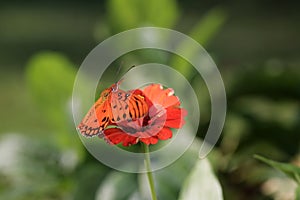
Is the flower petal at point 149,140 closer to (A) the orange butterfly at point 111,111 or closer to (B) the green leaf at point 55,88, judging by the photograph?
(A) the orange butterfly at point 111,111

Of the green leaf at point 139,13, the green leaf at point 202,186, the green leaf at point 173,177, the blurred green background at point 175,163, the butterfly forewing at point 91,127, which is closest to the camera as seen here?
the butterfly forewing at point 91,127

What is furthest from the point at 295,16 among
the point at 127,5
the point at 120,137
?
the point at 120,137

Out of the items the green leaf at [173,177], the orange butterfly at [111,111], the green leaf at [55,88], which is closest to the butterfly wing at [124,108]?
the orange butterfly at [111,111]

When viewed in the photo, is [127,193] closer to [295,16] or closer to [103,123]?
[103,123]

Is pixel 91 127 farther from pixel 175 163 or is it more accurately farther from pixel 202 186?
pixel 175 163

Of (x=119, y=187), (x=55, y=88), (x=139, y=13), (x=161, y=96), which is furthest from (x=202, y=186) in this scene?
(x=139, y=13)
